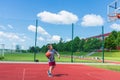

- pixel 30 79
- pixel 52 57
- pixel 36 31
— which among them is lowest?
pixel 30 79

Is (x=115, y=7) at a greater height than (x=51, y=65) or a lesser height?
greater

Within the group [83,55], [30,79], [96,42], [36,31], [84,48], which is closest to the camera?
[30,79]

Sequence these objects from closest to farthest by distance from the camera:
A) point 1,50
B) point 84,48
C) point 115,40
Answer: point 1,50, point 84,48, point 115,40

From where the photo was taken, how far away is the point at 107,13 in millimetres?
25469

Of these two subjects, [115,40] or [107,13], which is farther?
[115,40]

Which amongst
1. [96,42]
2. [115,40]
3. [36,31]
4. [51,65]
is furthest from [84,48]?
[115,40]

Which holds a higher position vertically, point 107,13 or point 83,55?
point 107,13

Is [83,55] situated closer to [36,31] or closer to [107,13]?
[36,31]

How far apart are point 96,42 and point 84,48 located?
3.88 meters

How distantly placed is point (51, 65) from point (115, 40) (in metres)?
80.5

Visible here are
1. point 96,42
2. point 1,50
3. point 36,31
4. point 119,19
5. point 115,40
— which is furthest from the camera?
point 115,40

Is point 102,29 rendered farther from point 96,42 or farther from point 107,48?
point 107,48

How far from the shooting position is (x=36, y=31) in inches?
1302

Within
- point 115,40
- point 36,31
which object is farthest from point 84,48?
point 115,40
